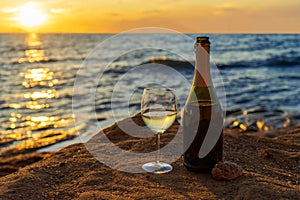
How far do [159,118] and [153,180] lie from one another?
1.77ft

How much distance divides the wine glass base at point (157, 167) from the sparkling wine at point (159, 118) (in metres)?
0.43

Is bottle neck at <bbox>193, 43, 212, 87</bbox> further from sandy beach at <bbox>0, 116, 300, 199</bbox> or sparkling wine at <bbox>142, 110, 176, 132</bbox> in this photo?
sandy beach at <bbox>0, 116, 300, 199</bbox>

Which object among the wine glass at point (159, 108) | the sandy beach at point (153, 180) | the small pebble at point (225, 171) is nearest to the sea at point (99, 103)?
the sandy beach at point (153, 180)

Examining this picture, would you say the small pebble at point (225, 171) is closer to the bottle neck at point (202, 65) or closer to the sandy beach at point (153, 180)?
the sandy beach at point (153, 180)

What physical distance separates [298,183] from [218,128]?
Answer: 2.78 ft

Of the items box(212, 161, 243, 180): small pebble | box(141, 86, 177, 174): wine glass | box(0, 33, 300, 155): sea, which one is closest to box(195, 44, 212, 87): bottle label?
box(141, 86, 177, 174): wine glass

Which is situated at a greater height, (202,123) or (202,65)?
(202,65)

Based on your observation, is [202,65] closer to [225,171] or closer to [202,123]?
[202,123]

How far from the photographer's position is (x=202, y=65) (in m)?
3.04

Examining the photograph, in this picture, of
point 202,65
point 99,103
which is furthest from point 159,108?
point 99,103

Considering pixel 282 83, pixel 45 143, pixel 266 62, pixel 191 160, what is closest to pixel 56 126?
pixel 45 143

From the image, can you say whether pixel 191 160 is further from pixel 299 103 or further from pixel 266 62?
pixel 266 62

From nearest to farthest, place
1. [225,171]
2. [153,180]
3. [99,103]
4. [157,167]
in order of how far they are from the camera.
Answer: [225,171] < [153,180] < [157,167] < [99,103]

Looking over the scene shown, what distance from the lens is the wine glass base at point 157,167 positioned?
129 inches
